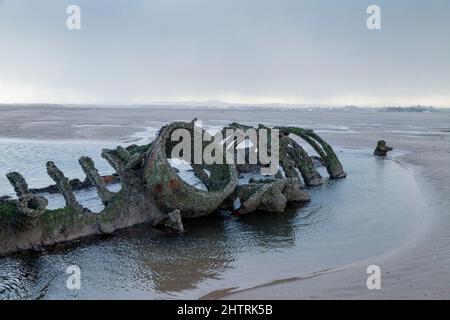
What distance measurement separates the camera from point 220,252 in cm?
897

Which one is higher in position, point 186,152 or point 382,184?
point 186,152

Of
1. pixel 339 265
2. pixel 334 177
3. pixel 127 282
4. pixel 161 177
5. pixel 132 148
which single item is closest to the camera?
pixel 127 282

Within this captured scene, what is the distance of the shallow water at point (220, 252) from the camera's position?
7.25 meters

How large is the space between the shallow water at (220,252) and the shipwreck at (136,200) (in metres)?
0.34

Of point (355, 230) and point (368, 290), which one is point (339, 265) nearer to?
point (368, 290)

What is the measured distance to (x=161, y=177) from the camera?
10281 mm

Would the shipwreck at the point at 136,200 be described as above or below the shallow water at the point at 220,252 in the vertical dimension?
above

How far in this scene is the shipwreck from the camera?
341 inches

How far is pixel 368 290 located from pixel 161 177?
533 centimetres

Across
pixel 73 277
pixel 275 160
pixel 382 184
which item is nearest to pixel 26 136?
pixel 275 160

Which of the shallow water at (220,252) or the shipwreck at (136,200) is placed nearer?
the shallow water at (220,252)

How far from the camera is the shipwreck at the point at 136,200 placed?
8.66m

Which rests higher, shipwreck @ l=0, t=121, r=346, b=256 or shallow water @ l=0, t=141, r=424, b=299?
shipwreck @ l=0, t=121, r=346, b=256

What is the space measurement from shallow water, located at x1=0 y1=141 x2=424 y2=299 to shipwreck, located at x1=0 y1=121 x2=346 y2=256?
13.4 inches
